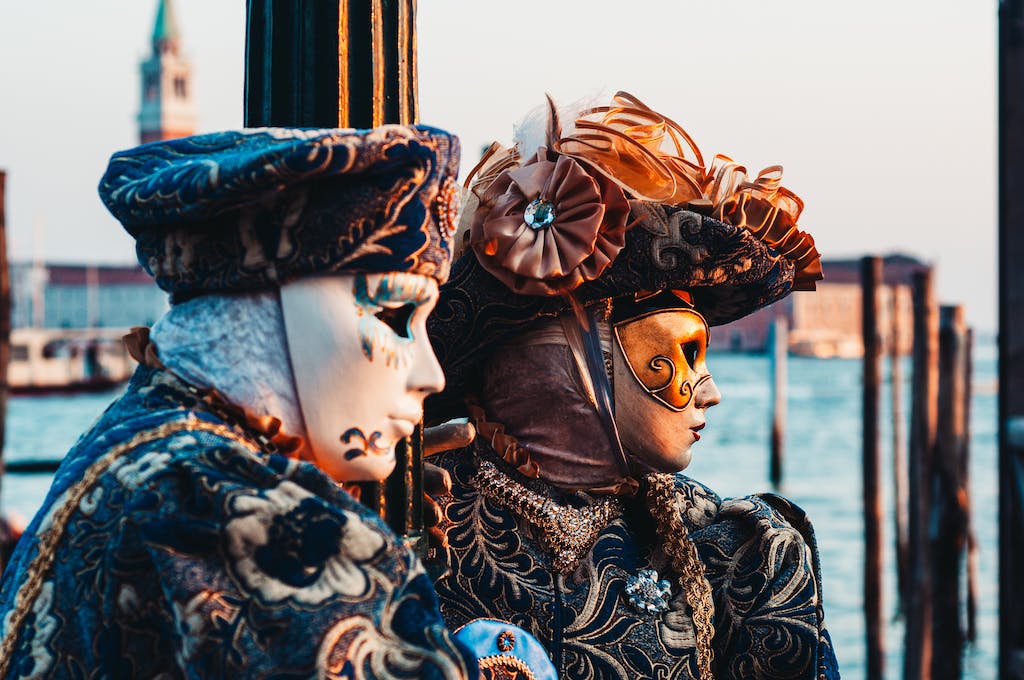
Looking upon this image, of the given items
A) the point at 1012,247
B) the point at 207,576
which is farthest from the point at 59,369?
the point at 207,576

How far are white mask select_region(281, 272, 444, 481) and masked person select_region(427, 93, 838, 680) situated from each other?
0.72 meters

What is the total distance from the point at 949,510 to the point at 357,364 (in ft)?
27.0

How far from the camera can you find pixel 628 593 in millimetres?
2467

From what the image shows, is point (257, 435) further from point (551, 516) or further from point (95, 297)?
point (95, 297)

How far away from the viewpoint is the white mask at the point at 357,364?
160 centimetres

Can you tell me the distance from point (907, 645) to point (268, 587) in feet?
27.5

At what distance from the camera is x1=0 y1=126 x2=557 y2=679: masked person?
1.43 metres

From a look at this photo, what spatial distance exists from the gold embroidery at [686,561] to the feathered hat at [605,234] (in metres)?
0.35

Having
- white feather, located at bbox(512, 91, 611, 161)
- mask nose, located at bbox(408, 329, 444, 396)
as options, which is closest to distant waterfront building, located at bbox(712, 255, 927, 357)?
white feather, located at bbox(512, 91, 611, 161)

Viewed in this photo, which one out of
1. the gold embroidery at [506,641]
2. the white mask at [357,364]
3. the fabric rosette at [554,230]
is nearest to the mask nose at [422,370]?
the white mask at [357,364]

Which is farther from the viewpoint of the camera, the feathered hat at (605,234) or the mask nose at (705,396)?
the mask nose at (705,396)

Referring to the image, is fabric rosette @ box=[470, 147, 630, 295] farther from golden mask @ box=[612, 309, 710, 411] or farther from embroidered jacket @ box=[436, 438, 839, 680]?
embroidered jacket @ box=[436, 438, 839, 680]

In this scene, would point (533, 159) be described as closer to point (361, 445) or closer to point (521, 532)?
point (521, 532)

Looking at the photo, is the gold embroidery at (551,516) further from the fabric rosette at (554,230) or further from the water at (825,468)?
the water at (825,468)
